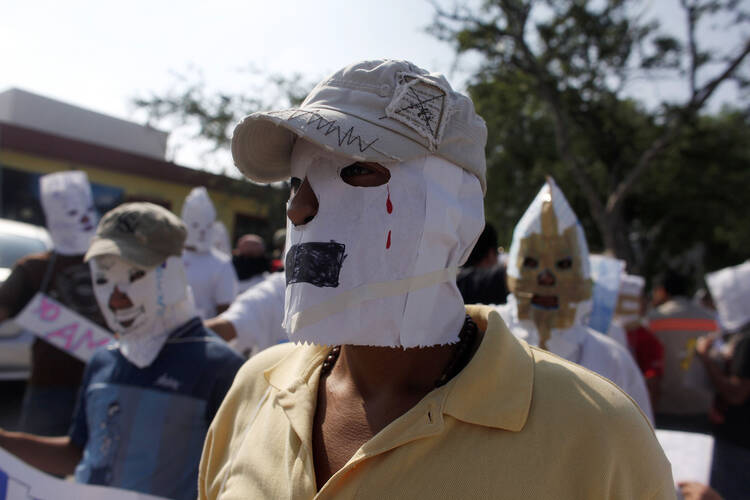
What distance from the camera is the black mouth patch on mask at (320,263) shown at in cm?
145

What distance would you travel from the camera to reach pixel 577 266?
315 centimetres

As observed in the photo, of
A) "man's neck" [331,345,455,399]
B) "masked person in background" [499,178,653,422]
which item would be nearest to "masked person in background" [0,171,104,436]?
"masked person in background" [499,178,653,422]

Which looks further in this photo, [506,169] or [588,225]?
[588,225]

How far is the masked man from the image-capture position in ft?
7.71

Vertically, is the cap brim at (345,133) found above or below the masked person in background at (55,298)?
above

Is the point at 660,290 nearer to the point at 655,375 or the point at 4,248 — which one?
the point at 655,375

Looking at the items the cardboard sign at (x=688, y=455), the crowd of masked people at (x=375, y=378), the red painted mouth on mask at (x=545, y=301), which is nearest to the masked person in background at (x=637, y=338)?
the red painted mouth on mask at (x=545, y=301)

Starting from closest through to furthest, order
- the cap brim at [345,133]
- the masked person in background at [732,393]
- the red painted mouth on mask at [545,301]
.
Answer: the cap brim at [345,133] → the red painted mouth on mask at [545,301] → the masked person in background at [732,393]

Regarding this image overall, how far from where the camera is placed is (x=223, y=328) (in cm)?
332

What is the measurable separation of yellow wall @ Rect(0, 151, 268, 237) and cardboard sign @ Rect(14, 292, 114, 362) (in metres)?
10.7

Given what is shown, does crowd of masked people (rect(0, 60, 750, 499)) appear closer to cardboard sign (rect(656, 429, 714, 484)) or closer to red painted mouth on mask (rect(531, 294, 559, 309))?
cardboard sign (rect(656, 429, 714, 484))

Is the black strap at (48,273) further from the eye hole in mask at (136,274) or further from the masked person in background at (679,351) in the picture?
the masked person in background at (679,351)

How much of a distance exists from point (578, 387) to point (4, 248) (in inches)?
277

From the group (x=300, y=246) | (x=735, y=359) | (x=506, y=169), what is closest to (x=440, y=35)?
(x=506, y=169)
